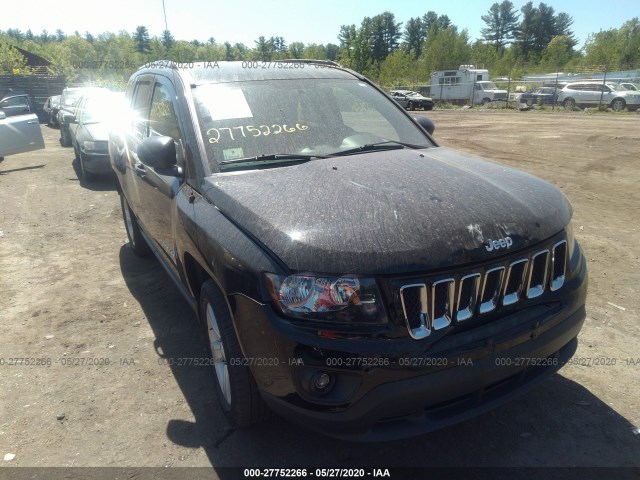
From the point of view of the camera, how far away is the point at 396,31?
95.6m

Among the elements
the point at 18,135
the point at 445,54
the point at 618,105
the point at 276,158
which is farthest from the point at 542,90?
the point at 276,158

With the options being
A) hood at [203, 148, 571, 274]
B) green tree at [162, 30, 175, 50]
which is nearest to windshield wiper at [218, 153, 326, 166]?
hood at [203, 148, 571, 274]

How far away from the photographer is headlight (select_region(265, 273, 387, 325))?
2.03 m

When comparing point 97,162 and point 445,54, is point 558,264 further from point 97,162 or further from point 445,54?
point 445,54

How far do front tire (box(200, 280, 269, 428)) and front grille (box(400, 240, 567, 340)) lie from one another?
2.99 ft

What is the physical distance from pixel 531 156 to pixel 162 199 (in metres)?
10.2

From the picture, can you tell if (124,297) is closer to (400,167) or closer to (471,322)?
(400,167)

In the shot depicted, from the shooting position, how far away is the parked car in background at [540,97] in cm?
3151

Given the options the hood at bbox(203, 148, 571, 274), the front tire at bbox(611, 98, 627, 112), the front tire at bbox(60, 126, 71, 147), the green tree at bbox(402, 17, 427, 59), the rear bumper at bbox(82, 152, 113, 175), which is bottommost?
the front tire at bbox(611, 98, 627, 112)

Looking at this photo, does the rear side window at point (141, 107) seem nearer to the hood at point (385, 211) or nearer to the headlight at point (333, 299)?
the hood at point (385, 211)

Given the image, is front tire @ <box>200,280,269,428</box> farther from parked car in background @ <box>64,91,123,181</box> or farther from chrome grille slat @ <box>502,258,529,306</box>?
parked car in background @ <box>64,91,123,181</box>

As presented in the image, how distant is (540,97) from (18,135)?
99.5 feet

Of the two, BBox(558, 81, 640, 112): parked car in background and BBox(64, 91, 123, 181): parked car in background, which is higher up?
BBox(64, 91, 123, 181): parked car in background

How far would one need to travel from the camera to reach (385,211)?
2.28 meters
